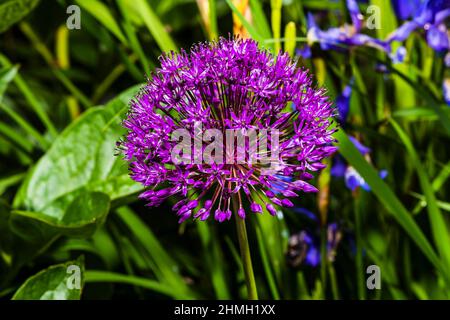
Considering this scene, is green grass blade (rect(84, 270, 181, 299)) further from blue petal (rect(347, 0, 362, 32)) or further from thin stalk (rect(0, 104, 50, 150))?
blue petal (rect(347, 0, 362, 32))

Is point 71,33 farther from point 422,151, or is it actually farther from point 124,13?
point 422,151

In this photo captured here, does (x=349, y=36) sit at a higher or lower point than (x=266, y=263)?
higher

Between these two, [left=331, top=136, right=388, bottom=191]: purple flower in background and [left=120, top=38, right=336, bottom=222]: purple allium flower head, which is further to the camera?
[left=331, top=136, right=388, bottom=191]: purple flower in background

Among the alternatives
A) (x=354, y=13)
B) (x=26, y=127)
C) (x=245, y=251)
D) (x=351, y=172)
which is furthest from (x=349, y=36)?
(x=26, y=127)

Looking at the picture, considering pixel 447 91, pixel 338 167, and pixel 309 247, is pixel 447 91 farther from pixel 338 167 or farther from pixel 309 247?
pixel 309 247

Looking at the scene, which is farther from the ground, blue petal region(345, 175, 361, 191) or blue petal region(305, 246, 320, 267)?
blue petal region(345, 175, 361, 191)

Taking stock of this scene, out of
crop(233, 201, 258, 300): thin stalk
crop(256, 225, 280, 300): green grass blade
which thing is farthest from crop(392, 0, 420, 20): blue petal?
crop(233, 201, 258, 300): thin stalk

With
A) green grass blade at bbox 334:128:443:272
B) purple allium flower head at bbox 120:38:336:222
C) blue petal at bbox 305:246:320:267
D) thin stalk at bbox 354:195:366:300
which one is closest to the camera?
purple allium flower head at bbox 120:38:336:222
